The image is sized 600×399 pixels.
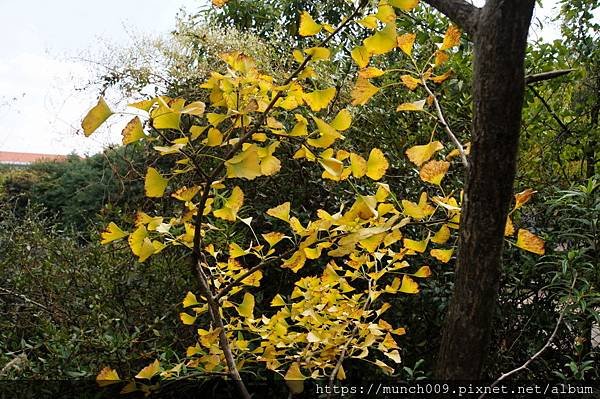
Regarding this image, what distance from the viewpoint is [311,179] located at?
218 centimetres

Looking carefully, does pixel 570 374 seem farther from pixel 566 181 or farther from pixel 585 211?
pixel 566 181

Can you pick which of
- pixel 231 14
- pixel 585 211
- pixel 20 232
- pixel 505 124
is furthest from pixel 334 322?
pixel 231 14

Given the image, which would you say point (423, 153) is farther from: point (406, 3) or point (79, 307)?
point (79, 307)

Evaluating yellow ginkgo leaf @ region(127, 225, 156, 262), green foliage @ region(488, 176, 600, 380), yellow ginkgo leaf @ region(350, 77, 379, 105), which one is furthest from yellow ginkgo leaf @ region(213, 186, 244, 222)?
green foliage @ region(488, 176, 600, 380)

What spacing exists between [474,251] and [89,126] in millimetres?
528

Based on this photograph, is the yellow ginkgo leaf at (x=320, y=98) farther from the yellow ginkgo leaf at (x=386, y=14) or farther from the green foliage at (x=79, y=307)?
the green foliage at (x=79, y=307)

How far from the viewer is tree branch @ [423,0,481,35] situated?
75 cm

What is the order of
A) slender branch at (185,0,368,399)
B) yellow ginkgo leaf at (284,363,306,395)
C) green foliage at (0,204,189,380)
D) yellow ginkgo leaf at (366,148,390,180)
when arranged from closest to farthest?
1. slender branch at (185,0,368,399)
2. yellow ginkgo leaf at (366,148,390,180)
3. yellow ginkgo leaf at (284,363,306,395)
4. green foliage at (0,204,189,380)

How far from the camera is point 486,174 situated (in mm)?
717

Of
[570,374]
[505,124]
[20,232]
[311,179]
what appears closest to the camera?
[505,124]

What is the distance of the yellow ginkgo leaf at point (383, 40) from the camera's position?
0.81 metres

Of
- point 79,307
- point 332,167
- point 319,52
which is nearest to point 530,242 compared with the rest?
point 332,167

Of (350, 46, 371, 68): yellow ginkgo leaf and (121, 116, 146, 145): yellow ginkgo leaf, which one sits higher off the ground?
(350, 46, 371, 68): yellow ginkgo leaf

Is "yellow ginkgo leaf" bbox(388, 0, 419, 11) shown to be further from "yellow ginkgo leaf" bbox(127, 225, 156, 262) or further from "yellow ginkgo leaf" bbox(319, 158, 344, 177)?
"yellow ginkgo leaf" bbox(127, 225, 156, 262)
